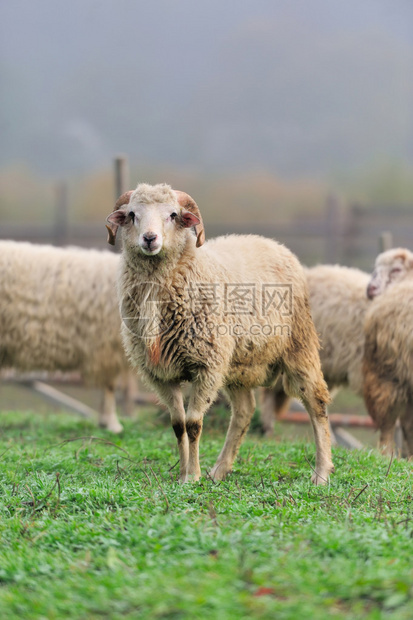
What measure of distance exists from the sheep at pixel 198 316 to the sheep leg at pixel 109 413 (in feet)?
8.68

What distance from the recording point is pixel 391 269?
20.6ft

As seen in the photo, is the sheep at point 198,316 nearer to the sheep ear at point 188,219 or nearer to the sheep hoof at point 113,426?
the sheep ear at point 188,219

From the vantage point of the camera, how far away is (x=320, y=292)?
663 cm

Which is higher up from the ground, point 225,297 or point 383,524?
point 225,297

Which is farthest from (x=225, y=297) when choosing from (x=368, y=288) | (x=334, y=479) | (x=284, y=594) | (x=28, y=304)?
(x=28, y=304)

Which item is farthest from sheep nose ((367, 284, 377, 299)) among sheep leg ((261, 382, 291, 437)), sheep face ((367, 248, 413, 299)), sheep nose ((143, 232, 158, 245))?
sheep nose ((143, 232, 158, 245))

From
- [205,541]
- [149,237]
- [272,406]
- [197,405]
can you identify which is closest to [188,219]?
[149,237]

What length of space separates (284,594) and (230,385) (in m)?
2.20

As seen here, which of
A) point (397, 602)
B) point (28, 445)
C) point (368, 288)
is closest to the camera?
point (397, 602)

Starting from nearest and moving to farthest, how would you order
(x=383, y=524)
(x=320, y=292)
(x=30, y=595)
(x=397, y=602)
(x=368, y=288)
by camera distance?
(x=397, y=602) → (x=30, y=595) → (x=383, y=524) → (x=368, y=288) → (x=320, y=292)

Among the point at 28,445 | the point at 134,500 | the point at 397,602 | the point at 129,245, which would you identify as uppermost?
the point at 129,245

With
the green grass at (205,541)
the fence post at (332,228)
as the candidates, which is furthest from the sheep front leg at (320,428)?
the fence post at (332,228)

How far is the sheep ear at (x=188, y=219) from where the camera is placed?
3.87 m

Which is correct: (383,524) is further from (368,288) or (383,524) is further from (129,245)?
(368,288)
